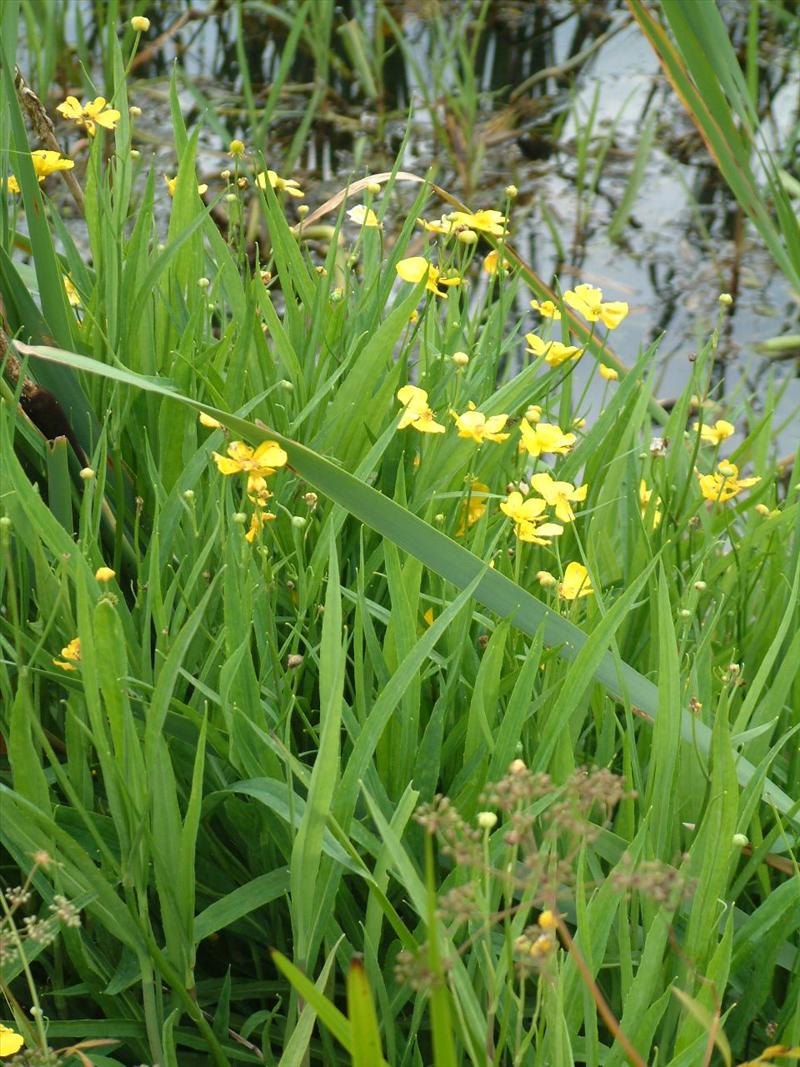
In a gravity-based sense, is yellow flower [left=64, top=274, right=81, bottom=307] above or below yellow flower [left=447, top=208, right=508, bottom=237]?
below

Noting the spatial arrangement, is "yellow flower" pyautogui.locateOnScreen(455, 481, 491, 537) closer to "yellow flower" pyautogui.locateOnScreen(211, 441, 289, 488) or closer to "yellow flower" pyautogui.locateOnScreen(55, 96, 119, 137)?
"yellow flower" pyautogui.locateOnScreen(211, 441, 289, 488)

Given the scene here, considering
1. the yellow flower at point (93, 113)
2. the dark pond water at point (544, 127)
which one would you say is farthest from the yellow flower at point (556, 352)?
the dark pond water at point (544, 127)

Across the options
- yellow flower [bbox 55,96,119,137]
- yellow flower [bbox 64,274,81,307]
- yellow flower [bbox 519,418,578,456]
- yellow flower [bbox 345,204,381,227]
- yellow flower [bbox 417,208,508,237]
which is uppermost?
yellow flower [bbox 55,96,119,137]

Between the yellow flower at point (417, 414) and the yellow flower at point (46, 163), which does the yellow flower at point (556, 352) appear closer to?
the yellow flower at point (417, 414)

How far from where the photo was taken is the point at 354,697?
4.08ft

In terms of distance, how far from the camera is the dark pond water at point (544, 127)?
320cm

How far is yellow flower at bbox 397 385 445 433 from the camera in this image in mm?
1278

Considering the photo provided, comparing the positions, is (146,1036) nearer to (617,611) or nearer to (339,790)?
(339,790)

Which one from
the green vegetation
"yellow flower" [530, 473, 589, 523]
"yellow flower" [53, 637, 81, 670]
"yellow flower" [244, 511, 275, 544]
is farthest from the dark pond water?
"yellow flower" [53, 637, 81, 670]

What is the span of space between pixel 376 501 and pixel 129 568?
0.42 m

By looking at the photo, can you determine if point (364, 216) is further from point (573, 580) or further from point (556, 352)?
point (573, 580)

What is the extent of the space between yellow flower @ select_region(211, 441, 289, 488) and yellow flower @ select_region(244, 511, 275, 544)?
4 cm

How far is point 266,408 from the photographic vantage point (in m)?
1.47

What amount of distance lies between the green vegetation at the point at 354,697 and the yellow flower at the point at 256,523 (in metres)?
0.02
